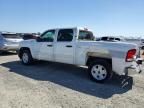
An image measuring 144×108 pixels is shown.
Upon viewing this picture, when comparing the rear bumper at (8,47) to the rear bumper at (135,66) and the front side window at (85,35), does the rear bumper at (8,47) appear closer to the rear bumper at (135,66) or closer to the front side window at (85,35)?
the front side window at (85,35)

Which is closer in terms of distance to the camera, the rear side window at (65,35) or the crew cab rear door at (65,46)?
the crew cab rear door at (65,46)

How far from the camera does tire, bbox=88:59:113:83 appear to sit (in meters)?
6.74

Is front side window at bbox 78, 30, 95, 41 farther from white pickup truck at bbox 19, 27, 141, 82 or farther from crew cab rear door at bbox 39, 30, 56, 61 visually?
crew cab rear door at bbox 39, 30, 56, 61

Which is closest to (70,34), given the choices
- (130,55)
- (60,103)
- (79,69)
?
Result: (79,69)

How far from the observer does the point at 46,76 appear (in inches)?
304

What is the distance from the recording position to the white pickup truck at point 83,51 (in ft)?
20.8

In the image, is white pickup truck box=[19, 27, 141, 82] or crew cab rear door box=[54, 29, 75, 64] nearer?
white pickup truck box=[19, 27, 141, 82]

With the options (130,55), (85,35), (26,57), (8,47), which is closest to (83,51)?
(85,35)

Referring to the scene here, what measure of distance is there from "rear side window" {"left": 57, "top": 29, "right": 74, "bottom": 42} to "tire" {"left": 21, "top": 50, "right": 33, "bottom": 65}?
84.8 inches

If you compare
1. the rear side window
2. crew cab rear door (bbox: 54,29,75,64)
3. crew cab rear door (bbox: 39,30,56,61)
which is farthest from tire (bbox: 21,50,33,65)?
the rear side window

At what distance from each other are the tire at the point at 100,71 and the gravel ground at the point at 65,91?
22 cm

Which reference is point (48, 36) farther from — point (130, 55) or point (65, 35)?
point (130, 55)

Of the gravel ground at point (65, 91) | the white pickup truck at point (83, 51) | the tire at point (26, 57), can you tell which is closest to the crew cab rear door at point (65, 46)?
Answer: the white pickup truck at point (83, 51)

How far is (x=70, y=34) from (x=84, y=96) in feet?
10.6
